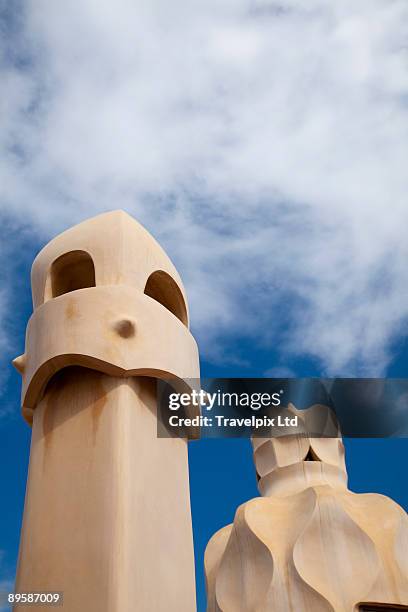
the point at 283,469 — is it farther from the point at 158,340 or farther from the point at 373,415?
the point at 158,340

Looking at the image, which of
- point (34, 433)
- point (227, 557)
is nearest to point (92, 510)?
point (34, 433)

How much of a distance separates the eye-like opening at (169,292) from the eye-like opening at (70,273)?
0.91 metres

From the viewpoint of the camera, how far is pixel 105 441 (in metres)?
6.81

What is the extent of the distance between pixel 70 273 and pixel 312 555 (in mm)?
6366

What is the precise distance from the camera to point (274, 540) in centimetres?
1147

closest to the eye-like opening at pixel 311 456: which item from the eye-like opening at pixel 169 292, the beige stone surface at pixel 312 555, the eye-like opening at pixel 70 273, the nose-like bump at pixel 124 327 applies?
the beige stone surface at pixel 312 555

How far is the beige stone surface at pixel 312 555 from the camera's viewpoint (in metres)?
10.4

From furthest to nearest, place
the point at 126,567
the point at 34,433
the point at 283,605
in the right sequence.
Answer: the point at 283,605 → the point at 34,433 → the point at 126,567

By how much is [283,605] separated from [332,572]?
0.99 m

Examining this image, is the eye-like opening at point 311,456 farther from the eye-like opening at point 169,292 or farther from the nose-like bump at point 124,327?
the nose-like bump at point 124,327

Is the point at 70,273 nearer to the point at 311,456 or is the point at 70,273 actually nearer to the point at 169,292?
the point at 169,292

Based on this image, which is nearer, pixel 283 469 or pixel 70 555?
pixel 70 555

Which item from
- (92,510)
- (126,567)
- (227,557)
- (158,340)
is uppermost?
(158,340)

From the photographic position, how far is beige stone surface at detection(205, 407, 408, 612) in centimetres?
1039
